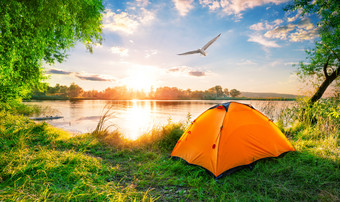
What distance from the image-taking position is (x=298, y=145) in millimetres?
5969

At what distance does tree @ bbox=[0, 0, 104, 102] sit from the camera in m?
4.98

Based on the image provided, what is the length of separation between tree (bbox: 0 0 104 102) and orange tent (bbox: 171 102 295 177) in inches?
→ 235

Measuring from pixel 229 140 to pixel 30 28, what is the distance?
24.6 feet

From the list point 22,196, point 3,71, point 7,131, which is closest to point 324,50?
point 22,196

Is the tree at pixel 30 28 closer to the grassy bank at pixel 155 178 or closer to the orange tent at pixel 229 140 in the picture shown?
the grassy bank at pixel 155 178

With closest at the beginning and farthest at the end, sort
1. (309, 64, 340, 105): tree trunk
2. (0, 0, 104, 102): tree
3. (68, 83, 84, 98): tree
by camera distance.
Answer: (0, 0, 104, 102): tree
(309, 64, 340, 105): tree trunk
(68, 83, 84, 98): tree

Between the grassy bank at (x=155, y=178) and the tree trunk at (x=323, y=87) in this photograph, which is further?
the tree trunk at (x=323, y=87)

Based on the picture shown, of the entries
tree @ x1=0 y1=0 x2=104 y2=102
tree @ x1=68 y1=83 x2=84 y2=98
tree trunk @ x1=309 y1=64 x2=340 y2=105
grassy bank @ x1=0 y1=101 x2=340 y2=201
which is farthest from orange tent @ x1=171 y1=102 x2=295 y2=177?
tree @ x1=68 y1=83 x2=84 y2=98

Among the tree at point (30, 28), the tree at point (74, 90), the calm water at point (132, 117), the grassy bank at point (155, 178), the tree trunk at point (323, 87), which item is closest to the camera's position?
the grassy bank at point (155, 178)

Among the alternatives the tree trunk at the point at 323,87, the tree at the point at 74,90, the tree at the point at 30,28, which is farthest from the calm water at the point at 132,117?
the tree at the point at 74,90

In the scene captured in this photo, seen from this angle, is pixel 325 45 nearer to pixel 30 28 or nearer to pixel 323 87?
pixel 323 87

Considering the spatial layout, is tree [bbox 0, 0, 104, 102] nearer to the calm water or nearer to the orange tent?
the calm water

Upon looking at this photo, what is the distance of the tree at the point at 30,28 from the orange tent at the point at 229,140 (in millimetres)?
5971

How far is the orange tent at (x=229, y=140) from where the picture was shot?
14.3 ft
